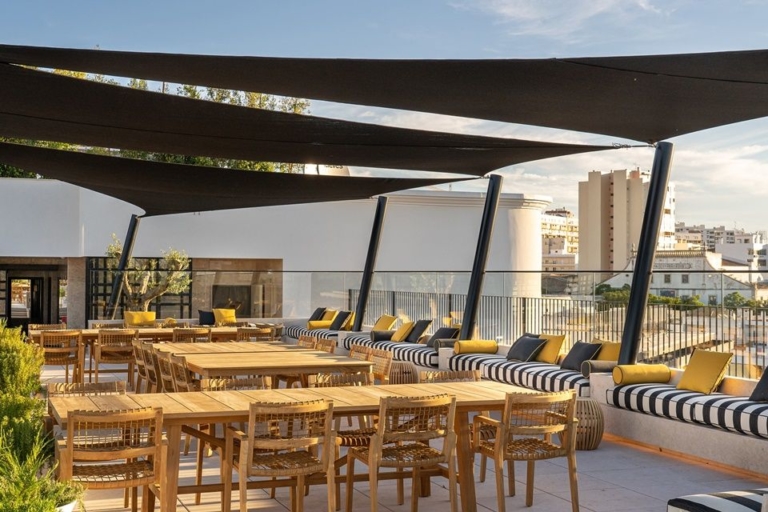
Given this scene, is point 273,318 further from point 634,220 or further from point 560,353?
point 634,220

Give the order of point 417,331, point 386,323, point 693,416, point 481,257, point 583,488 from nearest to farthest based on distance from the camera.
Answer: point 583,488 < point 693,416 < point 481,257 < point 417,331 < point 386,323

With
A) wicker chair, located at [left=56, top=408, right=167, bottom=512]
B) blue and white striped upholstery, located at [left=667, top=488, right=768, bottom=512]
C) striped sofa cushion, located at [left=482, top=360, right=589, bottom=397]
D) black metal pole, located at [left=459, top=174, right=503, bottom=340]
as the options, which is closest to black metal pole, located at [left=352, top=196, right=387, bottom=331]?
black metal pole, located at [left=459, top=174, right=503, bottom=340]

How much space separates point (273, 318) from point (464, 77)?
15.1 metres

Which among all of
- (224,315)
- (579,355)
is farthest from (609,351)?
(224,315)

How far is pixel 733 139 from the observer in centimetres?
7475

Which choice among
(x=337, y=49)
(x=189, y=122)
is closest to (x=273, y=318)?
(x=189, y=122)

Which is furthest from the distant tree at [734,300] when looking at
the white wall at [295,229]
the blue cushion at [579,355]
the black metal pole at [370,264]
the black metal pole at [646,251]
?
the white wall at [295,229]

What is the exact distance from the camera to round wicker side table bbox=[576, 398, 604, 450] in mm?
8352

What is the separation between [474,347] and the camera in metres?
12.7

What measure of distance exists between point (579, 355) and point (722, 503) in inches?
244

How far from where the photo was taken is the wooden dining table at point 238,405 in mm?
5332

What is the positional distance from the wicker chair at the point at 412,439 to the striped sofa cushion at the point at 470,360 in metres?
5.83

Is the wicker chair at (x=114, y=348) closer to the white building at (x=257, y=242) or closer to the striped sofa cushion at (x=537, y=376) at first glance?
the striped sofa cushion at (x=537, y=376)

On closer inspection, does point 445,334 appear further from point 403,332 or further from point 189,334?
point 189,334
